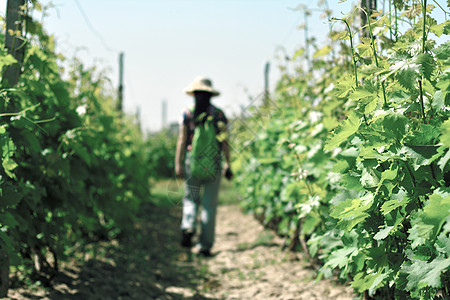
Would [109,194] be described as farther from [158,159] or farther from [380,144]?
[158,159]

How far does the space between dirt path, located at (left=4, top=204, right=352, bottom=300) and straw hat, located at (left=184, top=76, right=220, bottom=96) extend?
1.88m

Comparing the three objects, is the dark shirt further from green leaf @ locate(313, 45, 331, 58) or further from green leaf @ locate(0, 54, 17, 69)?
green leaf @ locate(0, 54, 17, 69)

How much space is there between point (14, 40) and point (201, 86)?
2.32 meters

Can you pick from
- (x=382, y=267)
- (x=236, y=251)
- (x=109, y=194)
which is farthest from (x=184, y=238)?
(x=382, y=267)

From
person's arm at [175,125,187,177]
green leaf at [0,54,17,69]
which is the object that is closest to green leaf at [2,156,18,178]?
green leaf at [0,54,17,69]

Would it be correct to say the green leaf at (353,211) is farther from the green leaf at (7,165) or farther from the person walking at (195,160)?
the person walking at (195,160)

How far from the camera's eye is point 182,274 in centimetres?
389

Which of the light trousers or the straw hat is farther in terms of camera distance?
the light trousers

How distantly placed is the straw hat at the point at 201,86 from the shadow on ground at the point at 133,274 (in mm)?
1892

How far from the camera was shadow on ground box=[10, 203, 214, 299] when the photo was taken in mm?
3039

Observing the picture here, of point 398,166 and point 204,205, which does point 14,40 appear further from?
point 204,205

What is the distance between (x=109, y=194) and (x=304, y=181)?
2.13m

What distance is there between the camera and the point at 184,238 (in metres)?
4.95

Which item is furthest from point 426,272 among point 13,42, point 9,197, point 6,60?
point 13,42
